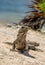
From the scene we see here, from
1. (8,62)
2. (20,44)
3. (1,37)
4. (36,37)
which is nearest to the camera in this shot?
(8,62)

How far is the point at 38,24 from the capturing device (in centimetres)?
1159

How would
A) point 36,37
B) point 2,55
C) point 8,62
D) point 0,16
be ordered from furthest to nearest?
point 0,16
point 36,37
point 2,55
point 8,62

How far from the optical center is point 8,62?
5793 millimetres

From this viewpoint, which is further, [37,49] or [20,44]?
[37,49]

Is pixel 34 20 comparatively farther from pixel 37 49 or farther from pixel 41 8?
pixel 37 49

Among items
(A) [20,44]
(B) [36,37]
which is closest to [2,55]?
(A) [20,44]

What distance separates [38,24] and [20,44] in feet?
14.7

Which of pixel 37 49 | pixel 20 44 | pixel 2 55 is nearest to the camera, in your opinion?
pixel 2 55

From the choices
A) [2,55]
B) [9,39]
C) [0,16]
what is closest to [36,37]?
[9,39]

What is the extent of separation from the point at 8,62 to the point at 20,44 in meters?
1.45

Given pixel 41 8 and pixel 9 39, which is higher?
pixel 41 8

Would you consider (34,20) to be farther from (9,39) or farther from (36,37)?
(9,39)

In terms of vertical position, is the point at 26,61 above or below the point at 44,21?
below

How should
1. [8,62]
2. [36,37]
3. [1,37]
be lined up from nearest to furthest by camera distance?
1. [8,62]
2. [1,37]
3. [36,37]
